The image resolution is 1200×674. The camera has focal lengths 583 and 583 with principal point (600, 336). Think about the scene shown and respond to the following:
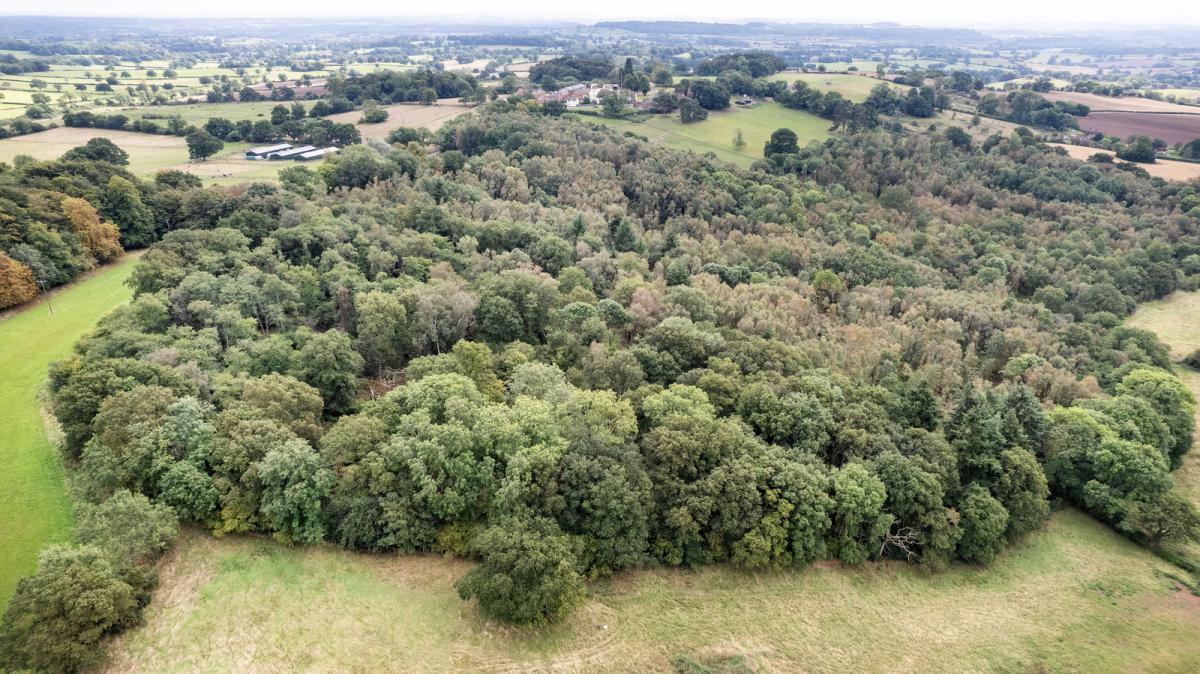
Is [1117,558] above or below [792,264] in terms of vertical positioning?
below

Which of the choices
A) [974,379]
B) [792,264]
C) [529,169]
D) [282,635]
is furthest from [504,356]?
[529,169]

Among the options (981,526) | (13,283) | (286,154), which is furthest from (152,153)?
(981,526)

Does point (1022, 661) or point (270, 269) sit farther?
point (270, 269)

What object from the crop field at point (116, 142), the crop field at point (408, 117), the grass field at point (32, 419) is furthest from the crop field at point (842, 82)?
the grass field at point (32, 419)

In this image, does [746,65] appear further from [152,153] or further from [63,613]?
[63,613]

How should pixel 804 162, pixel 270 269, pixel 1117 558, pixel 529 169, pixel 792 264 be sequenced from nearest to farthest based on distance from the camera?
pixel 1117 558 < pixel 270 269 < pixel 792 264 < pixel 529 169 < pixel 804 162

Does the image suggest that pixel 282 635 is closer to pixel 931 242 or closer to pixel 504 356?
pixel 504 356

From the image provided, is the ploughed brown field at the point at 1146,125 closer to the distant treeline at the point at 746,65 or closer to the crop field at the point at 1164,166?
the crop field at the point at 1164,166
